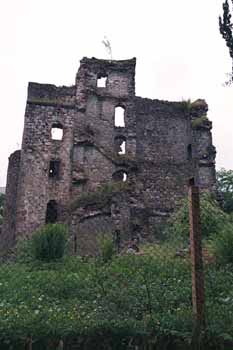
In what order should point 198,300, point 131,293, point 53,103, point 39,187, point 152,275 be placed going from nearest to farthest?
point 198,300
point 131,293
point 152,275
point 39,187
point 53,103

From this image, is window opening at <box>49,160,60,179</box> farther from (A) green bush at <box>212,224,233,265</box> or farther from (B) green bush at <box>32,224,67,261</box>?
(A) green bush at <box>212,224,233,265</box>

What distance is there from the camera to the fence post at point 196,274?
7.17 meters

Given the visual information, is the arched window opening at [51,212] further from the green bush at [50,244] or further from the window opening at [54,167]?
the green bush at [50,244]

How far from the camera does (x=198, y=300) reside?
733cm

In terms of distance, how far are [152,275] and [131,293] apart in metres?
2.28

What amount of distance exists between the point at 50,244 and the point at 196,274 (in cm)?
920

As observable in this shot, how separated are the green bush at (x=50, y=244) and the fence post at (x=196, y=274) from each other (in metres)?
8.70

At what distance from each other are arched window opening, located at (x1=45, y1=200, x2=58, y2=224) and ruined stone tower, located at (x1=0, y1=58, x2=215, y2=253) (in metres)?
0.05

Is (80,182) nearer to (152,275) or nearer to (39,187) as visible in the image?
(39,187)

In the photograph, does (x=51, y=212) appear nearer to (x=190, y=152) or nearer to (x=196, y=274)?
(x=190, y=152)

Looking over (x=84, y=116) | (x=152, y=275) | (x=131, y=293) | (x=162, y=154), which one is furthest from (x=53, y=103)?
(x=131, y=293)

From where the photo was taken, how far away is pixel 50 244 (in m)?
16.0

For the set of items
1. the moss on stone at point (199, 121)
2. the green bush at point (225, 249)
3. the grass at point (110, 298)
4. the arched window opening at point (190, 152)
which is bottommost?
the grass at point (110, 298)

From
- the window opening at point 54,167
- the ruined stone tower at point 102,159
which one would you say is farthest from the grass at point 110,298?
the window opening at point 54,167
